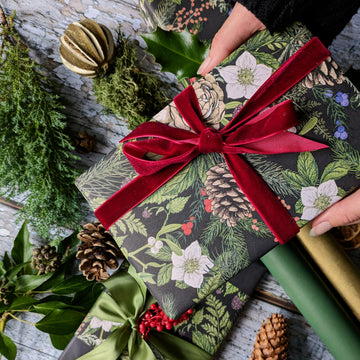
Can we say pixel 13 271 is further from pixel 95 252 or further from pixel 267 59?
pixel 267 59

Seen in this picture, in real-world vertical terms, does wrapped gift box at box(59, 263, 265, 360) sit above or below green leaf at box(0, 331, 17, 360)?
above

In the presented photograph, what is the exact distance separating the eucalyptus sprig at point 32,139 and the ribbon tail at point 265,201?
17.3 inches

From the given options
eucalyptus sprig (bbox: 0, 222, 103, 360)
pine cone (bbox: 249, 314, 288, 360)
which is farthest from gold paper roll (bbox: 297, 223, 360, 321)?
eucalyptus sprig (bbox: 0, 222, 103, 360)

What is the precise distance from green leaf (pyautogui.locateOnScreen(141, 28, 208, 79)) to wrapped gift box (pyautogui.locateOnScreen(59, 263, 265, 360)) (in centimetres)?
49

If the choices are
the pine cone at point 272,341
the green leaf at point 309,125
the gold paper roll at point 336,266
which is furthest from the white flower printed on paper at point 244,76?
the pine cone at point 272,341

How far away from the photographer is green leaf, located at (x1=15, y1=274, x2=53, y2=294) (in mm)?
904

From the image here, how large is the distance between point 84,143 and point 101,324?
0.44 m

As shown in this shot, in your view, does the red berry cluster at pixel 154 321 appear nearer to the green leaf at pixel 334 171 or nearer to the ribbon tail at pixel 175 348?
the ribbon tail at pixel 175 348

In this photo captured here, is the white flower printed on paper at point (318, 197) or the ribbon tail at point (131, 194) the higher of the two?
the white flower printed on paper at point (318, 197)

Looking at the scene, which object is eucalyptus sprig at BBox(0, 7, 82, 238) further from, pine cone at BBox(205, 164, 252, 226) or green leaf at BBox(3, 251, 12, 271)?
pine cone at BBox(205, 164, 252, 226)

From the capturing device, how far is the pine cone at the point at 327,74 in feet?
1.93

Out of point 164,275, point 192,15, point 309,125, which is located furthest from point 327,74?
point 164,275

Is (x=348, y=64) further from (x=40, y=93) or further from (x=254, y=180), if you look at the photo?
(x=40, y=93)

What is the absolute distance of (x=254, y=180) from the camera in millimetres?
598
